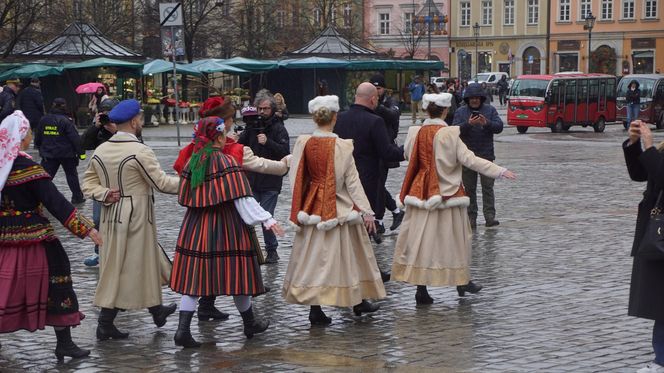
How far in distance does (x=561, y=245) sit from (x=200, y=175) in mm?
5828

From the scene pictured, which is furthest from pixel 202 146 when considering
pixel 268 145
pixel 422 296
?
pixel 268 145

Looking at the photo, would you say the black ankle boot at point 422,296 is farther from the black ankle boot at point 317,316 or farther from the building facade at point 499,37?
the building facade at point 499,37

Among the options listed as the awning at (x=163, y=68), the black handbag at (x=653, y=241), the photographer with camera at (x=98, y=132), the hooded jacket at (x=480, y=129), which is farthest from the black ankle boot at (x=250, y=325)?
the awning at (x=163, y=68)

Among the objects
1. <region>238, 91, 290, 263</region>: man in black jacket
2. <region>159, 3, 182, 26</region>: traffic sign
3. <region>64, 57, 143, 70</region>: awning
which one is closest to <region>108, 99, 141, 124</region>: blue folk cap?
<region>238, 91, 290, 263</region>: man in black jacket

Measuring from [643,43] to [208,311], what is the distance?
259ft

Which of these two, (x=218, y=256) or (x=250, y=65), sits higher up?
(x=250, y=65)

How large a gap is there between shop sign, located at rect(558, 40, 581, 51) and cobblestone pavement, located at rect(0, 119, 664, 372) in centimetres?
7518

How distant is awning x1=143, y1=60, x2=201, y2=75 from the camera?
133 feet

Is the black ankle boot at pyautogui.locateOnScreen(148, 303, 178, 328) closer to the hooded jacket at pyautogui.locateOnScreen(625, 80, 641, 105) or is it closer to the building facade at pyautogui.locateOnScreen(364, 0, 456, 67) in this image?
the hooded jacket at pyautogui.locateOnScreen(625, 80, 641, 105)

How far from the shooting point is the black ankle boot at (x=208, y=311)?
8961 mm

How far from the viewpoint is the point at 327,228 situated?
8.55 meters

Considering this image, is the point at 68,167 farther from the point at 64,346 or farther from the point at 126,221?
the point at 64,346

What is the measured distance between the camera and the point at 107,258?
823 cm

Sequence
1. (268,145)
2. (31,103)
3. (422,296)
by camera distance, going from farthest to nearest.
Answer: (31,103)
(268,145)
(422,296)
